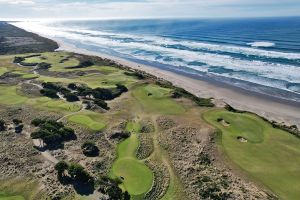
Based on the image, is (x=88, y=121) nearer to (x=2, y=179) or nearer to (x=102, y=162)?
(x=102, y=162)

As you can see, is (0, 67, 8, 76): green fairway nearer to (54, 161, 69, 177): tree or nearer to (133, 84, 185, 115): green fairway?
(133, 84, 185, 115): green fairway

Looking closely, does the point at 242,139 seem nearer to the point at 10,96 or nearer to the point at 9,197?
the point at 9,197

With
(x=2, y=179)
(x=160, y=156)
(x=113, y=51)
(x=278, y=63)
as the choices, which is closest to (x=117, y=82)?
(x=160, y=156)

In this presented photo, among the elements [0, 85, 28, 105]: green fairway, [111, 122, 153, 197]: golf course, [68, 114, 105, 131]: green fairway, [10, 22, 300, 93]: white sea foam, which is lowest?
[10, 22, 300, 93]: white sea foam

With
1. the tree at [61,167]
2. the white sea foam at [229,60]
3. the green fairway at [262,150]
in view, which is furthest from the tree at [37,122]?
the white sea foam at [229,60]

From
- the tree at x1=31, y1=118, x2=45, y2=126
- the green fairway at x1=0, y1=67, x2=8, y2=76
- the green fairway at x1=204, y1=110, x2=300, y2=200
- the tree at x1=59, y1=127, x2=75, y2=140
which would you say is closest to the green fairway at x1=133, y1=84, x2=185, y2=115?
the green fairway at x1=204, y1=110, x2=300, y2=200

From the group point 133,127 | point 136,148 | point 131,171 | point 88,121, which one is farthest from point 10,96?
point 131,171
